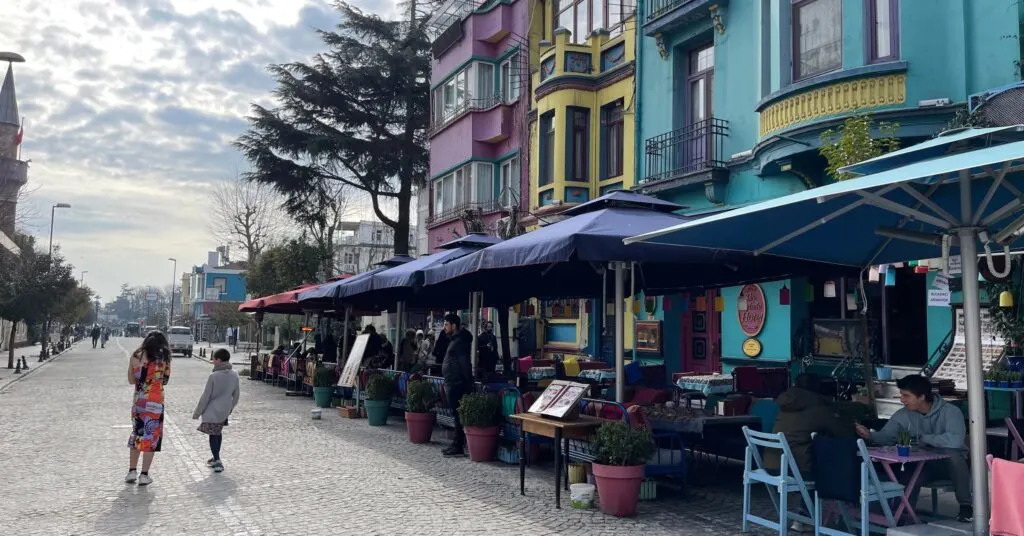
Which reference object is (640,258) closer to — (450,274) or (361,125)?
(450,274)

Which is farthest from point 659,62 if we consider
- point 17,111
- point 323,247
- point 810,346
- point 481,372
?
point 17,111

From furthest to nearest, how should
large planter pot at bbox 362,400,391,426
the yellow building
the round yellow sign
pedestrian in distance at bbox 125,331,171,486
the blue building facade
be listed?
the yellow building
the round yellow sign
large planter pot at bbox 362,400,391,426
the blue building facade
pedestrian in distance at bbox 125,331,171,486

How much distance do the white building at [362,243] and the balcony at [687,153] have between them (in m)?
34.6

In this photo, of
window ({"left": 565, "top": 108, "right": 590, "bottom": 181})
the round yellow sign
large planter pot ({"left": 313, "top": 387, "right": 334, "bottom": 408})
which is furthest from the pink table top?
window ({"left": 565, "top": 108, "right": 590, "bottom": 181})

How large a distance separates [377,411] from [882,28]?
10.1 m

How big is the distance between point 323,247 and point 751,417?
28194 mm

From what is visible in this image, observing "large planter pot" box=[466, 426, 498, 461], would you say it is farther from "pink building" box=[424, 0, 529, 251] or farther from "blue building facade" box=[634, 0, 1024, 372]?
"pink building" box=[424, 0, 529, 251]

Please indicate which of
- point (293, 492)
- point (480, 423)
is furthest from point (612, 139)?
point (293, 492)

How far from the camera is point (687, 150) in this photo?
16.2 metres

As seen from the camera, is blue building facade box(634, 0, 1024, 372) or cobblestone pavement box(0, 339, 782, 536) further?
blue building facade box(634, 0, 1024, 372)

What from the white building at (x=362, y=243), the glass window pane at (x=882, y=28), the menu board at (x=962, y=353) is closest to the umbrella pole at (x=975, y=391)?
the menu board at (x=962, y=353)

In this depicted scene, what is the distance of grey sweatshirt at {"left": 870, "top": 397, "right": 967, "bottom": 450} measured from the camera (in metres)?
6.30

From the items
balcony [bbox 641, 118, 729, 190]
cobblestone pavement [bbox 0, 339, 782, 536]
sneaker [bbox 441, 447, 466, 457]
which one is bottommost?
cobblestone pavement [bbox 0, 339, 782, 536]

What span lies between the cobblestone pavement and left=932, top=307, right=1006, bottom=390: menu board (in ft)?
10.7
